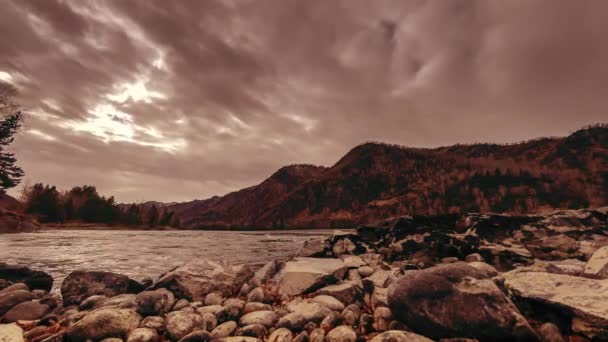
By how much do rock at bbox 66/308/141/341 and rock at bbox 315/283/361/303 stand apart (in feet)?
14.4

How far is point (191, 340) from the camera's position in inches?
215

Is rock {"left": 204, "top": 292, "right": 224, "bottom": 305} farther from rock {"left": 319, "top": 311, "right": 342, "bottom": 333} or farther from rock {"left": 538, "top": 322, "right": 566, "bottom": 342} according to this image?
rock {"left": 538, "top": 322, "right": 566, "bottom": 342}

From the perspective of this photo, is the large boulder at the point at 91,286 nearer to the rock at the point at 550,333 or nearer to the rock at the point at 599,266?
the rock at the point at 550,333

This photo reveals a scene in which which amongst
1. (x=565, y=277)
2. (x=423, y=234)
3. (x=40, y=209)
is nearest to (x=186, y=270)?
(x=565, y=277)

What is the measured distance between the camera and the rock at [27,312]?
23.4ft

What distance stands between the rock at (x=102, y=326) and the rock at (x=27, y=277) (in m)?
6.75

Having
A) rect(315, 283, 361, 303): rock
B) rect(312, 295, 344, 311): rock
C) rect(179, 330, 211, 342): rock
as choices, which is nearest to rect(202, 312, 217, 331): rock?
rect(179, 330, 211, 342): rock

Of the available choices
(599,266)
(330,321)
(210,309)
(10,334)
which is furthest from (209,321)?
(599,266)

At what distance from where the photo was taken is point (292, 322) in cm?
580

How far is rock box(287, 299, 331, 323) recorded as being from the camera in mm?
5953

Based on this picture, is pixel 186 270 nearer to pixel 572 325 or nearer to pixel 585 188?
pixel 572 325

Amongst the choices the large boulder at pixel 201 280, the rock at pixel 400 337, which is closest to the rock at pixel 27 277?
the large boulder at pixel 201 280

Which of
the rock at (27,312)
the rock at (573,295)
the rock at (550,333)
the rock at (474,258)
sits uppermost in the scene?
the rock at (573,295)

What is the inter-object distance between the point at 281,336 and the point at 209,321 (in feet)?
6.10
